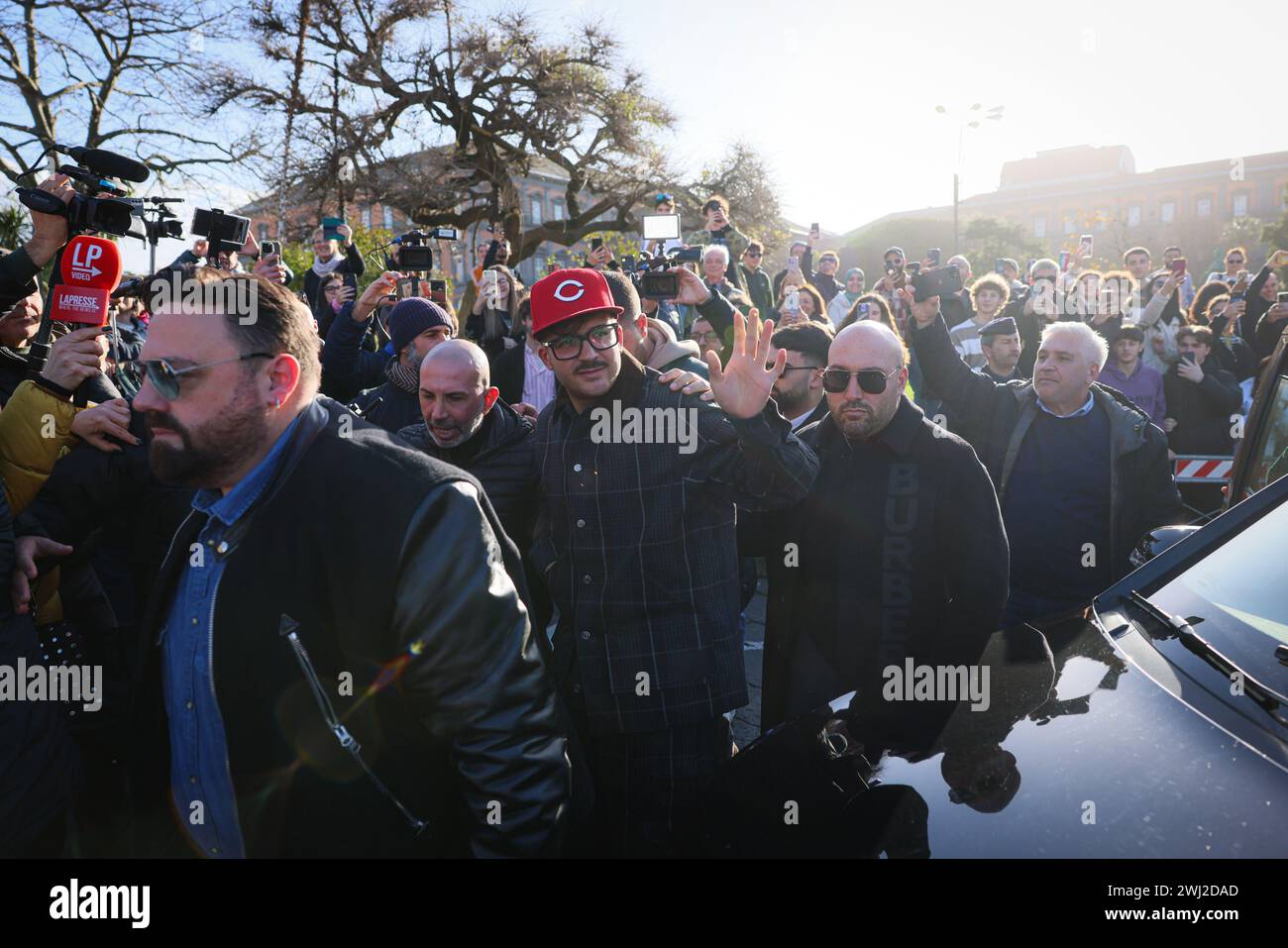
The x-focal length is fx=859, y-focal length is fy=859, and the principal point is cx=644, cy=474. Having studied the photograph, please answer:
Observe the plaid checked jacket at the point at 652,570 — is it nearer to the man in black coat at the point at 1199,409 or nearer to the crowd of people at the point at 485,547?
the crowd of people at the point at 485,547

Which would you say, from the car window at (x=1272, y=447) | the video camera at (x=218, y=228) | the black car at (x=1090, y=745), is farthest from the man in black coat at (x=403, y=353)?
the car window at (x=1272, y=447)

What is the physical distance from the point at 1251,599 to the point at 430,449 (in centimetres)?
262

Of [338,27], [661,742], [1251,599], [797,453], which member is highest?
[338,27]

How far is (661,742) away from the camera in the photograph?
103 inches

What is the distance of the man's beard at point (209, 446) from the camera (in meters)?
1.72

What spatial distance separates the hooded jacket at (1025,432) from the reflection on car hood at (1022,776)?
5.71 feet

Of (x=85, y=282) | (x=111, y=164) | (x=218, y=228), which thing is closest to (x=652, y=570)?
(x=85, y=282)

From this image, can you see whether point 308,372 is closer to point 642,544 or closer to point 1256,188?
point 642,544

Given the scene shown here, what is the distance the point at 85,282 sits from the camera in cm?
291

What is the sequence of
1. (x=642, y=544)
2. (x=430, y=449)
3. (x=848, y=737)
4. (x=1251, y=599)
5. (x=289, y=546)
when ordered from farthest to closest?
(x=430, y=449)
(x=642, y=544)
(x=848, y=737)
(x=1251, y=599)
(x=289, y=546)

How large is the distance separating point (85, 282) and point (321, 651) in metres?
2.07

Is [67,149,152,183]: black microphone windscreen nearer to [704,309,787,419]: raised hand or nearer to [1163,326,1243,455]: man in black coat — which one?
[704,309,787,419]: raised hand

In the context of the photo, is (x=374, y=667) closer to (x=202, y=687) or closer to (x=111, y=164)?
(x=202, y=687)
